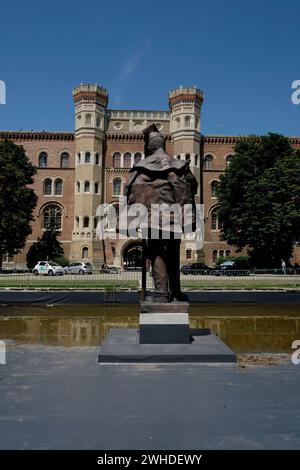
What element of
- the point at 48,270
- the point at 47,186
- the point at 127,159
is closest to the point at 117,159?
the point at 127,159

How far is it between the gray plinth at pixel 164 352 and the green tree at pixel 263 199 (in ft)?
94.3

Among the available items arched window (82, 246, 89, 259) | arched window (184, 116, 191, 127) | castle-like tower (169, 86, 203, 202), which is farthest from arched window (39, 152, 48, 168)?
arched window (184, 116, 191, 127)

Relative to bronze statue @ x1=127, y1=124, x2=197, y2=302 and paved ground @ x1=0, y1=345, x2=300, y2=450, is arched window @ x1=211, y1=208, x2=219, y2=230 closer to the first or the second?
bronze statue @ x1=127, y1=124, x2=197, y2=302

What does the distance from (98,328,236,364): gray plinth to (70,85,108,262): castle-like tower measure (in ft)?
141

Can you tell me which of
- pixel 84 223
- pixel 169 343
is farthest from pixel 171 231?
pixel 84 223

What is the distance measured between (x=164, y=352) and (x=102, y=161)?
159 ft

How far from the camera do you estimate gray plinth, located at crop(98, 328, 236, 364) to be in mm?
6953

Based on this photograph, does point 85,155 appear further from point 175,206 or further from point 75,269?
point 175,206

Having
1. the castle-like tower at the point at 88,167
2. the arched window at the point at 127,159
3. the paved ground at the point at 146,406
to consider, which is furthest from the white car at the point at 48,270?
the paved ground at the point at 146,406

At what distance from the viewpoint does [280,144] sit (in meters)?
41.2

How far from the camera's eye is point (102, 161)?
54.2 metres

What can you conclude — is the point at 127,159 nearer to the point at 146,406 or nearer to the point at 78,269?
the point at 78,269
